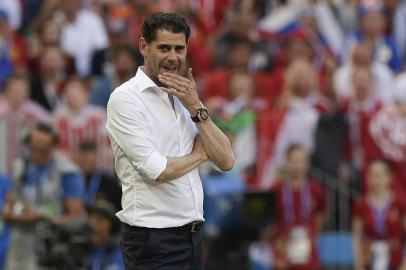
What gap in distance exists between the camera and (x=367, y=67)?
13.2 metres

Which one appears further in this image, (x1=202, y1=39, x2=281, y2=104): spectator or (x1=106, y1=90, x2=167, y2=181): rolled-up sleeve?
(x1=202, y1=39, x2=281, y2=104): spectator

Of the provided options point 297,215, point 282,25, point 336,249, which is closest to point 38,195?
point 297,215

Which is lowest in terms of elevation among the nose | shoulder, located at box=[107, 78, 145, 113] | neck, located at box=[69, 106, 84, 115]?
shoulder, located at box=[107, 78, 145, 113]

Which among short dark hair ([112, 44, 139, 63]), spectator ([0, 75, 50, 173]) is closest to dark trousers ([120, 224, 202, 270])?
spectator ([0, 75, 50, 173])

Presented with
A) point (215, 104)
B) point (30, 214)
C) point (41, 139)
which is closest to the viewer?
point (30, 214)

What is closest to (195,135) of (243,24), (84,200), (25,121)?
(84,200)

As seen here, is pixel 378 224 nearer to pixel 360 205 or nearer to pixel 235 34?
pixel 360 205

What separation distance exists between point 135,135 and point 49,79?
7.36 m

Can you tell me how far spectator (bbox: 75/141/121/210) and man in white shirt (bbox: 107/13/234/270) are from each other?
424 cm

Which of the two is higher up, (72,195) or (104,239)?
(72,195)

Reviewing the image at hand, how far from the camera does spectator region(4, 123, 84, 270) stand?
10078 mm

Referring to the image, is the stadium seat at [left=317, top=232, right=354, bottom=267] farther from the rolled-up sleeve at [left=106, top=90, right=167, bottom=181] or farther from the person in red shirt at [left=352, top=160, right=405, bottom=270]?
the rolled-up sleeve at [left=106, top=90, right=167, bottom=181]

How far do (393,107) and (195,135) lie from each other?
5732mm

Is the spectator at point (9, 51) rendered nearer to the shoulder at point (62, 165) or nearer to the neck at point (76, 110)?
the neck at point (76, 110)
